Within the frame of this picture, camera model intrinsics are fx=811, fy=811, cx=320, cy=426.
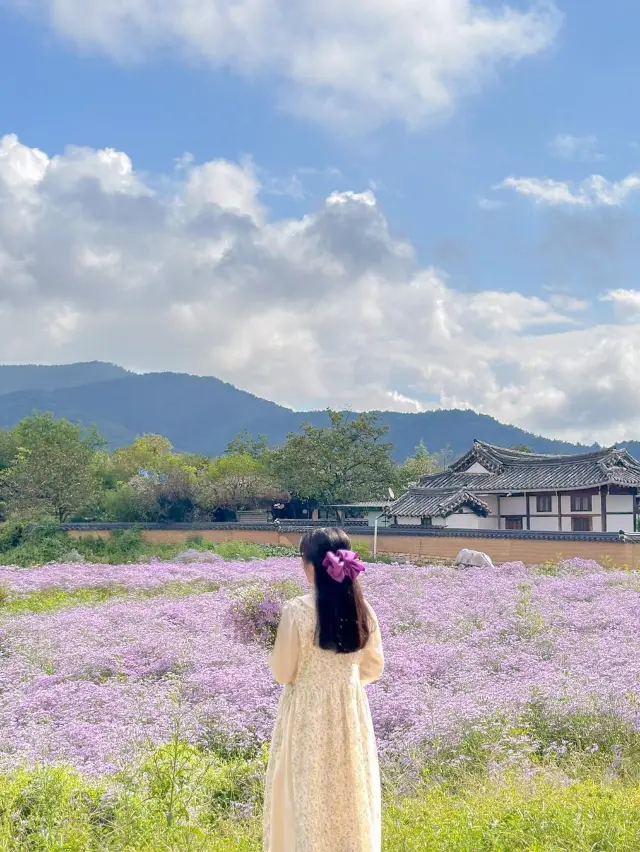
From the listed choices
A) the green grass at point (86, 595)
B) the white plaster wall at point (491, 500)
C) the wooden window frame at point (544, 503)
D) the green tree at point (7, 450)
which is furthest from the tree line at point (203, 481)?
the green grass at point (86, 595)

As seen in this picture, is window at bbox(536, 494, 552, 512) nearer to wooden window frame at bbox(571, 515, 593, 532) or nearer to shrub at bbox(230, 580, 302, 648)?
wooden window frame at bbox(571, 515, 593, 532)

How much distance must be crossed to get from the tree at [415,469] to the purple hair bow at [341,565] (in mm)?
35784

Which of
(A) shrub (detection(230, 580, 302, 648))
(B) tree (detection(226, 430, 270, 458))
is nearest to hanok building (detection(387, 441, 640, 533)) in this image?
(B) tree (detection(226, 430, 270, 458))

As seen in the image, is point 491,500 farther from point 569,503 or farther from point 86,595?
point 86,595

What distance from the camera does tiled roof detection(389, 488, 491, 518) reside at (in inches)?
1222

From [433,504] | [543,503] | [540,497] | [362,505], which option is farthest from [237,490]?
[543,503]

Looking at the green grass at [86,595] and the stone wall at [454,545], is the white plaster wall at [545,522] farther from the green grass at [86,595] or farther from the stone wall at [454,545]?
the green grass at [86,595]

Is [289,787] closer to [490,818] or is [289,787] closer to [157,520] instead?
[490,818]

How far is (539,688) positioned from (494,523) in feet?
86.4

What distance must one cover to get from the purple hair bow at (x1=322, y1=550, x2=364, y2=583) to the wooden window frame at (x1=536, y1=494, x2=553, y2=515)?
29.1 m

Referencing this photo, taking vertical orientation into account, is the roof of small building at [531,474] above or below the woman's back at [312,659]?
above

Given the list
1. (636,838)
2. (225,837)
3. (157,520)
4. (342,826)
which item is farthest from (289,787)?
(157,520)

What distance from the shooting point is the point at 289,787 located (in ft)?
12.8

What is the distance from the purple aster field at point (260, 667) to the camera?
676cm
